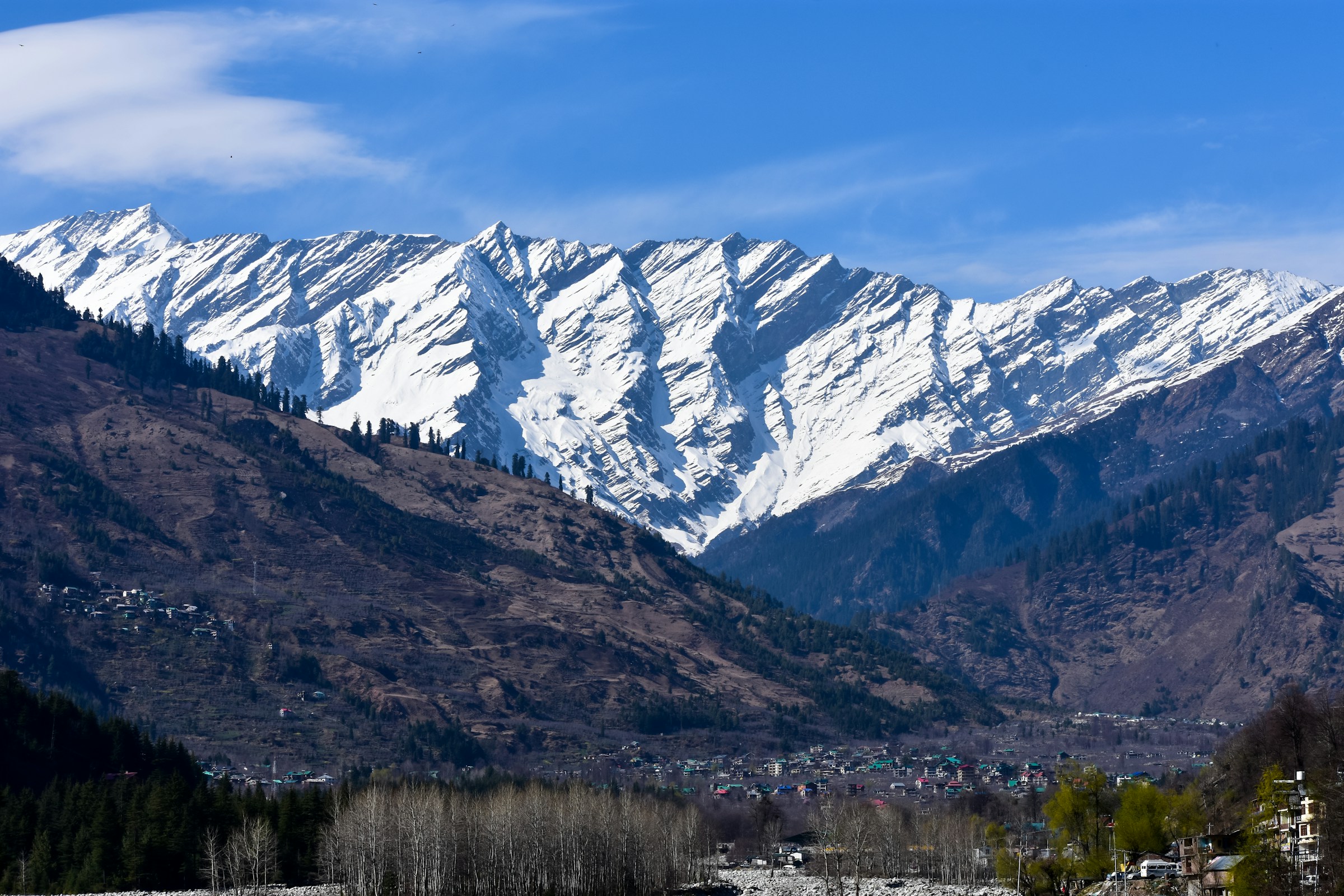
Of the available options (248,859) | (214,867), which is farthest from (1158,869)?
(248,859)

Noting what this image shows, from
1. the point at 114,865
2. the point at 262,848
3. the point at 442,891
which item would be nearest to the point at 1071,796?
the point at 442,891

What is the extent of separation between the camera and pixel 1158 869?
184 m

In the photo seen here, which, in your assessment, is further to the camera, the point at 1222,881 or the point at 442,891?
the point at 442,891

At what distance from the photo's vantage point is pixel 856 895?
19562 centimetres

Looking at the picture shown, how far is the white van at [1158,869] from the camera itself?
182 meters

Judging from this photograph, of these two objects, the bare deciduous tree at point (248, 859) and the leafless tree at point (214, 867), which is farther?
the bare deciduous tree at point (248, 859)

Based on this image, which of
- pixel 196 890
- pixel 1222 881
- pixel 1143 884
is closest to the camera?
pixel 1222 881

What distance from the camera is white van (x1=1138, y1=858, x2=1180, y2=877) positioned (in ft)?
598

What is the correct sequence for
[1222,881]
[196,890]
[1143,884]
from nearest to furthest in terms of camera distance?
1. [1222,881]
2. [1143,884]
3. [196,890]

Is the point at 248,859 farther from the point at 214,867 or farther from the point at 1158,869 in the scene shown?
the point at 1158,869

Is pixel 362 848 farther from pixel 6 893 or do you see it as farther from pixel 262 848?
pixel 6 893

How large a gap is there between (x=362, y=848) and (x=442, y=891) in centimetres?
975

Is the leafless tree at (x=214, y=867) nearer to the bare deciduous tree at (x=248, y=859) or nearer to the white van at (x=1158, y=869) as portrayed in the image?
the bare deciduous tree at (x=248, y=859)

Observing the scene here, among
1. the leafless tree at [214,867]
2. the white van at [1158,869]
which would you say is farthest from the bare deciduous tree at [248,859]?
the white van at [1158,869]
